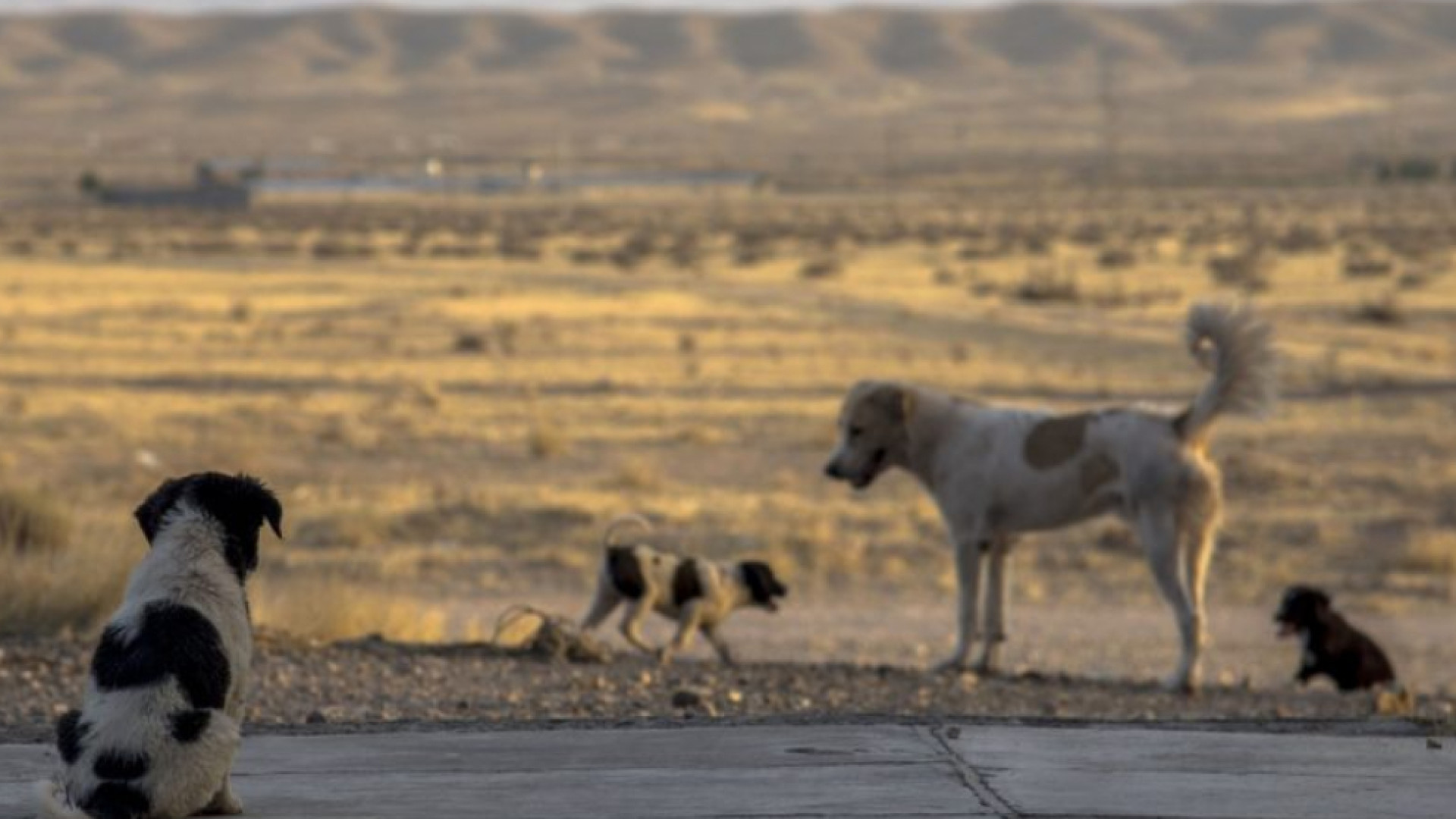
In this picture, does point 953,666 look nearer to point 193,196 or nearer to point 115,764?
point 115,764

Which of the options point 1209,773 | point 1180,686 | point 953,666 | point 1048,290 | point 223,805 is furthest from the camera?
point 1048,290

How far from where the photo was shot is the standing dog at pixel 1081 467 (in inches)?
605

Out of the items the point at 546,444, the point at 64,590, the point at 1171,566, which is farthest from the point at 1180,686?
the point at 546,444

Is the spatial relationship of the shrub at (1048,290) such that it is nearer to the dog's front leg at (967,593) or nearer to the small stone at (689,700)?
the dog's front leg at (967,593)

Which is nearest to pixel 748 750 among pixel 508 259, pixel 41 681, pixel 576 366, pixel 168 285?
pixel 41 681

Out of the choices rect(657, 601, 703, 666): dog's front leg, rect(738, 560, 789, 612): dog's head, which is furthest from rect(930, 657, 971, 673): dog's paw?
rect(657, 601, 703, 666): dog's front leg

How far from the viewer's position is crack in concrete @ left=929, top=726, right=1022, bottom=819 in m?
8.66

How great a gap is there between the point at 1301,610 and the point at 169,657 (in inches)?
352

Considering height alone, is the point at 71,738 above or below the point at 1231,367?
below

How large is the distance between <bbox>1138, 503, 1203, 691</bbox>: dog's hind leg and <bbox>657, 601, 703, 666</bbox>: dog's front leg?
8.12 feet

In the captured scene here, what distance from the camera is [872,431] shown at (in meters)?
16.1

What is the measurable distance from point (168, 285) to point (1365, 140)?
128 metres

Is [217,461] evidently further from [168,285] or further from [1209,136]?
[1209,136]

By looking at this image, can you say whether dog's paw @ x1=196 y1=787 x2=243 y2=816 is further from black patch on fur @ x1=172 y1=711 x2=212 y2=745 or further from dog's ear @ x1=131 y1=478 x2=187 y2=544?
dog's ear @ x1=131 y1=478 x2=187 y2=544
